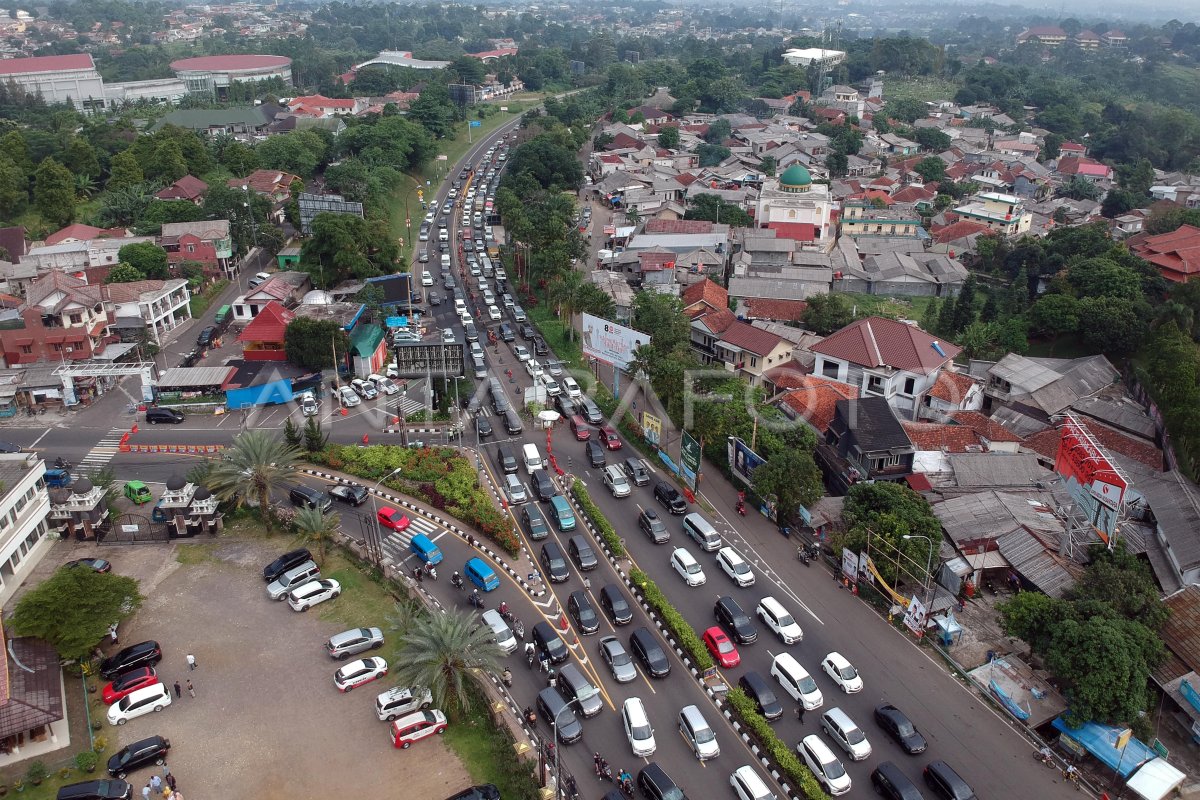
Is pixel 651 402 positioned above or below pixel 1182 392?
below

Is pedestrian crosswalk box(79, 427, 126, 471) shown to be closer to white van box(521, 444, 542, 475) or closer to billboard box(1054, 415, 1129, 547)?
white van box(521, 444, 542, 475)

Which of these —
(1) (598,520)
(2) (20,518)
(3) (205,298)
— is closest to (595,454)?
(1) (598,520)

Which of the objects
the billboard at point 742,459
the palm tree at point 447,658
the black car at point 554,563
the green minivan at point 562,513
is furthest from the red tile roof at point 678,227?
the palm tree at point 447,658

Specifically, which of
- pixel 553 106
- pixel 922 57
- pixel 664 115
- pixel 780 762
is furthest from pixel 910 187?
pixel 922 57

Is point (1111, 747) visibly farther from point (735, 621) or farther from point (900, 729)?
point (735, 621)

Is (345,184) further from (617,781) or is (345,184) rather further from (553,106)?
(617,781)
